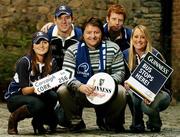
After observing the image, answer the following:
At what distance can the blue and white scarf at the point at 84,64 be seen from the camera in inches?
293

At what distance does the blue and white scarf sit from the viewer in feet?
24.4

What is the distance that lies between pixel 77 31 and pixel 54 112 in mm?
1047

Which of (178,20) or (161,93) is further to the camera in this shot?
(178,20)

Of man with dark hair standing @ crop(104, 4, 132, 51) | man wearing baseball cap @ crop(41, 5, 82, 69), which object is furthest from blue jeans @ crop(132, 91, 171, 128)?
man wearing baseball cap @ crop(41, 5, 82, 69)

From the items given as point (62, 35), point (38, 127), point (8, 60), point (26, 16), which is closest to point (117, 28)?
point (62, 35)

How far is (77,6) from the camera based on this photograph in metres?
12.7

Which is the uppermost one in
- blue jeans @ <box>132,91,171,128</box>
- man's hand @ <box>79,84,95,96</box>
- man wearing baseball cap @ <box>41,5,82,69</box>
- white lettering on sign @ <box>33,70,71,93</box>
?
Answer: man wearing baseball cap @ <box>41,5,82,69</box>

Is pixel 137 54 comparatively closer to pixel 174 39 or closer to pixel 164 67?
pixel 164 67

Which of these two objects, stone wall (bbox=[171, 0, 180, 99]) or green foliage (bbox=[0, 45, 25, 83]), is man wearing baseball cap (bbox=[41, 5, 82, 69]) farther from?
stone wall (bbox=[171, 0, 180, 99])

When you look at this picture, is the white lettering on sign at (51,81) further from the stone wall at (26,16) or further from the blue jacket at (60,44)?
the stone wall at (26,16)

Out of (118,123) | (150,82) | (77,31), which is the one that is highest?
(77,31)

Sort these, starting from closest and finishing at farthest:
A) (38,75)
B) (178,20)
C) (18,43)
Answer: (38,75) < (18,43) < (178,20)

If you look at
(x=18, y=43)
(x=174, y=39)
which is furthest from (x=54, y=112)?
(x=174, y=39)

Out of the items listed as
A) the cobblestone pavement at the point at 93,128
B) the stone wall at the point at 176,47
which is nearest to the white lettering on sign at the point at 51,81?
the cobblestone pavement at the point at 93,128
